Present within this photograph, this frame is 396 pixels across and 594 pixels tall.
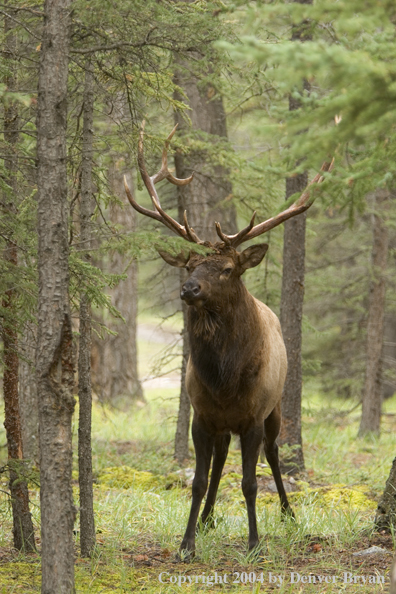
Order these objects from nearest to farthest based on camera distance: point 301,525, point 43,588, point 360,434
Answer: point 43,588, point 301,525, point 360,434

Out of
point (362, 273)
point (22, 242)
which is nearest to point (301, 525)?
point (22, 242)

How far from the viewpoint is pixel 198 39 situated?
535 centimetres

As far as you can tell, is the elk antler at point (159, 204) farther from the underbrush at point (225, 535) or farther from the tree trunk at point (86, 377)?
the underbrush at point (225, 535)

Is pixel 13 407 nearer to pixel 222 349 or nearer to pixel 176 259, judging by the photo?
pixel 222 349

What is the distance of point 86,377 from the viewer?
555cm

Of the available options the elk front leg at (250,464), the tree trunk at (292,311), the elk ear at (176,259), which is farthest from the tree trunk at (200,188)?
the elk front leg at (250,464)

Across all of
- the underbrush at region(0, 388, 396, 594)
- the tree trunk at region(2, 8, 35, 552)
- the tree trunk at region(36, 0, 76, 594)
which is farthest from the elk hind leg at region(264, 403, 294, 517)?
the tree trunk at region(36, 0, 76, 594)

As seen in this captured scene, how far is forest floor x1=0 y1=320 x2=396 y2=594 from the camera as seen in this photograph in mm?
5141

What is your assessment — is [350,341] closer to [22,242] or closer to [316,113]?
[22,242]

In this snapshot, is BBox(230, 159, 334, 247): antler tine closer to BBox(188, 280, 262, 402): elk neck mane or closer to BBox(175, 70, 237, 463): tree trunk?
BBox(188, 280, 262, 402): elk neck mane

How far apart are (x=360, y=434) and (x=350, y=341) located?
4.29m

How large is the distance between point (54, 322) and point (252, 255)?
2760mm

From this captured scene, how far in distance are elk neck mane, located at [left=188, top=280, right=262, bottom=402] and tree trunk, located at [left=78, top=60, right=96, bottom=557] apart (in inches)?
43.1

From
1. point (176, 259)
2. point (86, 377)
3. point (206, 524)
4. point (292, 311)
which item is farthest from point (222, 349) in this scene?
point (292, 311)
